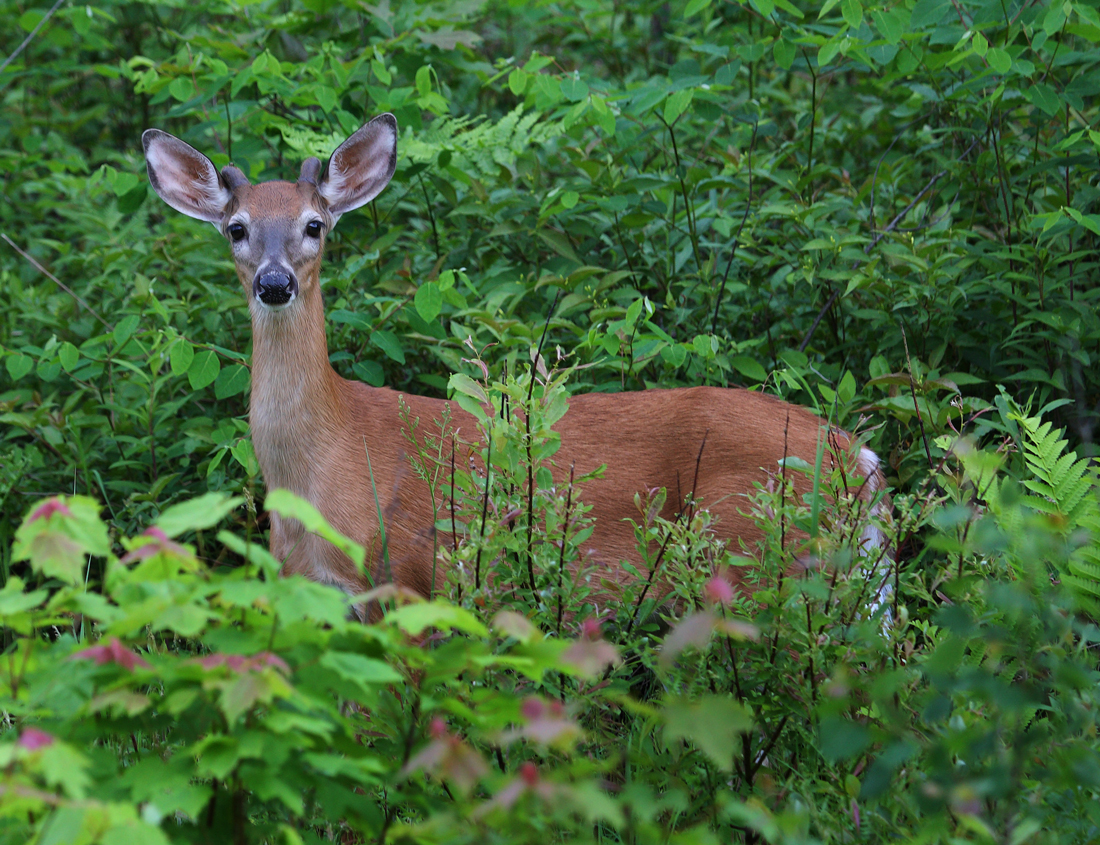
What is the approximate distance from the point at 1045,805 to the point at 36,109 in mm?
7402

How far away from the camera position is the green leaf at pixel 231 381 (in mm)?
4484

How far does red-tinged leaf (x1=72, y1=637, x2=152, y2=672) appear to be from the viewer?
1.75m

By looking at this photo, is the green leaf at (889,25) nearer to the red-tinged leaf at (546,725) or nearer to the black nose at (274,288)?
the black nose at (274,288)

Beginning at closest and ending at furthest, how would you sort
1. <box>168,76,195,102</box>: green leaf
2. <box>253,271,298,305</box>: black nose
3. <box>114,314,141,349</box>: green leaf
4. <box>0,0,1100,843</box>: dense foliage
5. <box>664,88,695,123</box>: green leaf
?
1. <box>0,0,1100,843</box>: dense foliage
2. <box>253,271,298,305</box>: black nose
3. <box>114,314,141,349</box>: green leaf
4. <box>664,88,695,123</box>: green leaf
5. <box>168,76,195,102</box>: green leaf

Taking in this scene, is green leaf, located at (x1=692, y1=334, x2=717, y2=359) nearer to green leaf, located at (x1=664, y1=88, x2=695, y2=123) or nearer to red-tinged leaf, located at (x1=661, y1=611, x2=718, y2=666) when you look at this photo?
green leaf, located at (x1=664, y1=88, x2=695, y2=123)

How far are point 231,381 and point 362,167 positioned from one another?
1.02m

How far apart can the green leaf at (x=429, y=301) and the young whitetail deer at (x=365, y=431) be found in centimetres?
33

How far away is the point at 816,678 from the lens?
2.70 meters

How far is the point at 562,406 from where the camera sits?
2.80m

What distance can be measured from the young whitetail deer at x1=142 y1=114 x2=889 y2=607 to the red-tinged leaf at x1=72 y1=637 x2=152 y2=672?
1.94m

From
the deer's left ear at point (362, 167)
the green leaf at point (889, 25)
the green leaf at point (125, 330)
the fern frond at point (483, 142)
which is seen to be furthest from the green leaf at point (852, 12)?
the green leaf at point (125, 330)

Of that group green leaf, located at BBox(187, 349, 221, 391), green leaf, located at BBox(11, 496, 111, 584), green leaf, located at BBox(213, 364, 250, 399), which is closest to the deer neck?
green leaf, located at BBox(187, 349, 221, 391)

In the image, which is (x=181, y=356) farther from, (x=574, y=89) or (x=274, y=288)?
(x=574, y=89)

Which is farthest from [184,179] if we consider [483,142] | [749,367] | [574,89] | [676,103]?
[749,367]
